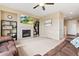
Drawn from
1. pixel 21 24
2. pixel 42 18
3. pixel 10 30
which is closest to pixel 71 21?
pixel 42 18

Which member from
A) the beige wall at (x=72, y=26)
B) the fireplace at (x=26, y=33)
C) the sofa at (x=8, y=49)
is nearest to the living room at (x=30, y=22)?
the fireplace at (x=26, y=33)

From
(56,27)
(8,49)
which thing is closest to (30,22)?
(56,27)

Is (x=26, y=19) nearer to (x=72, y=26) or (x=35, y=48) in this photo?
(x=35, y=48)

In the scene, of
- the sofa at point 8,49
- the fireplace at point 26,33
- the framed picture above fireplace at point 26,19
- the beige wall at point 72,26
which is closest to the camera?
the sofa at point 8,49

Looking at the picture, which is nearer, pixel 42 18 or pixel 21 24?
pixel 21 24

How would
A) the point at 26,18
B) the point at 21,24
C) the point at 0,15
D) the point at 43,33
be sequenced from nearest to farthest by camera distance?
the point at 0,15 < the point at 21,24 < the point at 26,18 < the point at 43,33

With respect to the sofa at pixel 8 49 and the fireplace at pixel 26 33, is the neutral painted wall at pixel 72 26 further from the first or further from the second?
the sofa at pixel 8 49

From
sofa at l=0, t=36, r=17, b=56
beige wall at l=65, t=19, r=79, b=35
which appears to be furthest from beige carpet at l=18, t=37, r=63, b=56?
beige wall at l=65, t=19, r=79, b=35

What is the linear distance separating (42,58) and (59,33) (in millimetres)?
6357

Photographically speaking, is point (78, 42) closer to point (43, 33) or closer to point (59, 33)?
point (59, 33)

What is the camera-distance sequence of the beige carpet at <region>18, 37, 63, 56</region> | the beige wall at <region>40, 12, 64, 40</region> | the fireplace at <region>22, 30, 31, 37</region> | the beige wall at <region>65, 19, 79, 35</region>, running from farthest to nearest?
the beige wall at <region>65, 19, 79, 35</region>
the fireplace at <region>22, 30, 31, 37</region>
the beige wall at <region>40, 12, 64, 40</region>
the beige carpet at <region>18, 37, 63, 56</region>

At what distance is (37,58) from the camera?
108 centimetres

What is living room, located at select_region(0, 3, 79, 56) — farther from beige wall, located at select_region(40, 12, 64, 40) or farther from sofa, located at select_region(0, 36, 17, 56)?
sofa, located at select_region(0, 36, 17, 56)

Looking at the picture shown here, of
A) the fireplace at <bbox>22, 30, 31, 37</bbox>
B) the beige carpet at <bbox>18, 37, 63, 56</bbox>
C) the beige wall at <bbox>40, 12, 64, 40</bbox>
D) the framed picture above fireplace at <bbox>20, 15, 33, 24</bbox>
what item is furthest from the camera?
the fireplace at <bbox>22, 30, 31, 37</bbox>
